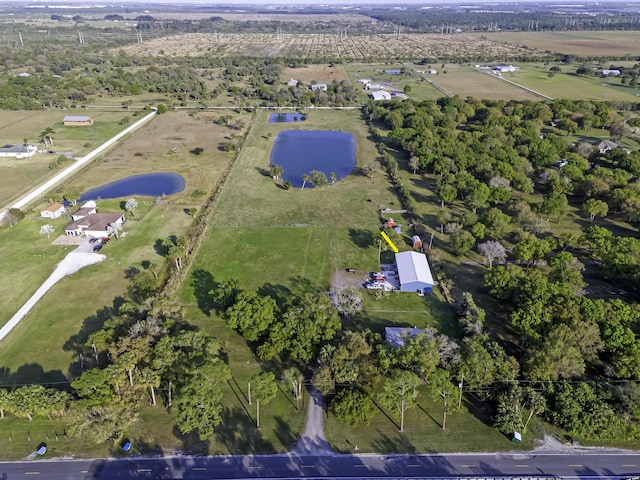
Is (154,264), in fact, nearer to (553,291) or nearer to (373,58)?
(553,291)

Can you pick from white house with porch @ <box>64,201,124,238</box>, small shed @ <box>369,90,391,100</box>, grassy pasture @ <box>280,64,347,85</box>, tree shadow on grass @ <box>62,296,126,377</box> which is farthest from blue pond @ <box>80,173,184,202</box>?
grassy pasture @ <box>280,64,347,85</box>

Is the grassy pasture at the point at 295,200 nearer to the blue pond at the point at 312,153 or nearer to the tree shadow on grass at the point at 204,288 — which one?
the blue pond at the point at 312,153

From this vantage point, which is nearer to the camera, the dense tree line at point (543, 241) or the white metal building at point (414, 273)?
the dense tree line at point (543, 241)

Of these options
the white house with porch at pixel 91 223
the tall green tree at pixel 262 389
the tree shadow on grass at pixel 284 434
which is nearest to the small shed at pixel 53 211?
the white house with porch at pixel 91 223

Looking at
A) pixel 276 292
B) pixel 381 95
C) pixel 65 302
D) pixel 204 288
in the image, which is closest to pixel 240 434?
pixel 276 292

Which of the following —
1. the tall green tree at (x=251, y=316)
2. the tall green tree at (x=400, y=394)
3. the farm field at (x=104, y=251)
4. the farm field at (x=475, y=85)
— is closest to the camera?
the tall green tree at (x=400, y=394)

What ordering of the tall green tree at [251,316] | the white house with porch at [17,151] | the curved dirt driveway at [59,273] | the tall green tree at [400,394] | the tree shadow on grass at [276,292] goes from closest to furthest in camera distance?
the tall green tree at [400,394], the tall green tree at [251,316], the curved dirt driveway at [59,273], the tree shadow on grass at [276,292], the white house with porch at [17,151]
